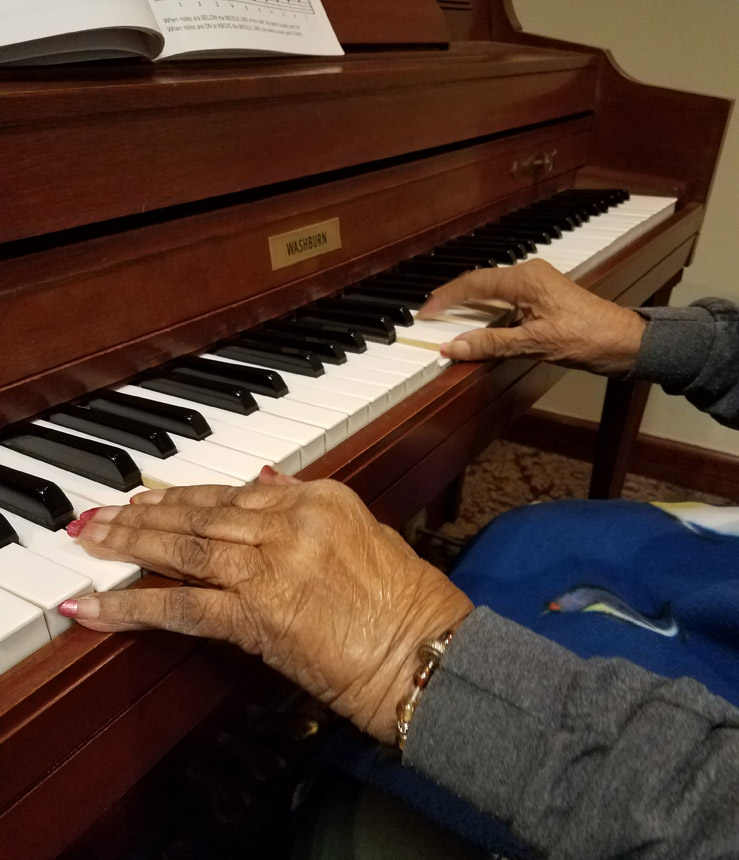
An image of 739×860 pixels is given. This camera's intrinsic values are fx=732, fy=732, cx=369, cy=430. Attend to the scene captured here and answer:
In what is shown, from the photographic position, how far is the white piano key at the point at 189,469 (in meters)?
0.55

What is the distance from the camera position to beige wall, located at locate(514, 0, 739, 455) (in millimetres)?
1761

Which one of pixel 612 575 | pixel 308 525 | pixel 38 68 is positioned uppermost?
pixel 38 68

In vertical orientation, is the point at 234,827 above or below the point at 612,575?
below

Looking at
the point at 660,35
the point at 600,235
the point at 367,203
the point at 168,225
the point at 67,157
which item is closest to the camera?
the point at 67,157

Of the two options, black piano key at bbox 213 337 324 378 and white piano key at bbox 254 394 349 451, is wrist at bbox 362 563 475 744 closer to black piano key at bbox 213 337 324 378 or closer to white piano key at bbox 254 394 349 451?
white piano key at bbox 254 394 349 451

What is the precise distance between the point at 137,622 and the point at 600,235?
107 cm

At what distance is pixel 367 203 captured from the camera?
98cm

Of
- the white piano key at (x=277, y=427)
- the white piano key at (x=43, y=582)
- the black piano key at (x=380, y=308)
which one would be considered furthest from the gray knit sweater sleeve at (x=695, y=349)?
the white piano key at (x=43, y=582)

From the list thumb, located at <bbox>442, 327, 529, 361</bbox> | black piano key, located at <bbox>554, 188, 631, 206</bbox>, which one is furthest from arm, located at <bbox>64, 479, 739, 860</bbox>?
black piano key, located at <bbox>554, 188, 631, 206</bbox>

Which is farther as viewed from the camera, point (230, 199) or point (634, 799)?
point (230, 199)

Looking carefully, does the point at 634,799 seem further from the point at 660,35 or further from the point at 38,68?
the point at 660,35

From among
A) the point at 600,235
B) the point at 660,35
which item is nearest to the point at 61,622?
the point at 600,235

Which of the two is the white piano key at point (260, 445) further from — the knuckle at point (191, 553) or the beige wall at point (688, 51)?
the beige wall at point (688, 51)

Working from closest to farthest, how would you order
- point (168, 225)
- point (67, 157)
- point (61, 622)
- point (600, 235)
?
1. point (61, 622)
2. point (67, 157)
3. point (168, 225)
4. point (600, 235)
